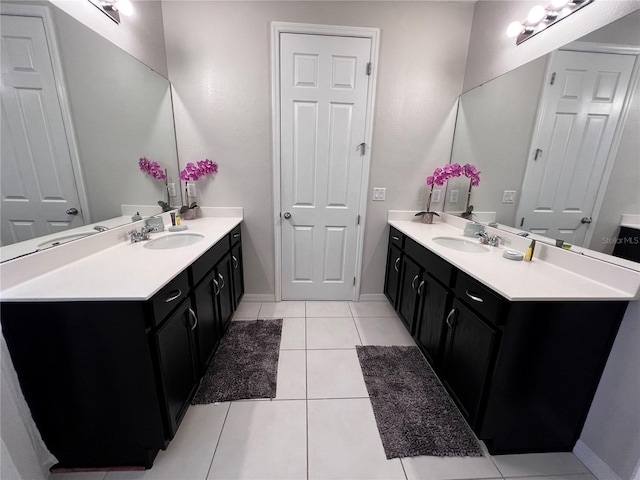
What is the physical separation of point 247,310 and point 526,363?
2.14 m

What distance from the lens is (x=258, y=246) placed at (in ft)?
8.41

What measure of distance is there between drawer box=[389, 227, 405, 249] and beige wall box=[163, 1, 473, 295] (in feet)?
0.31

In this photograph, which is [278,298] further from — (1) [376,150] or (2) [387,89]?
(2) [387,89]

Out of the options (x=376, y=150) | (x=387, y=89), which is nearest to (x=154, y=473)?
(x=376, y=150)

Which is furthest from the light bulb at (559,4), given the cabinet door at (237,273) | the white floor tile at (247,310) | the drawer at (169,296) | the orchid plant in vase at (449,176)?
the white floor tile at (247,310)

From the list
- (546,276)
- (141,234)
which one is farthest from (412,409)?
(141,234)

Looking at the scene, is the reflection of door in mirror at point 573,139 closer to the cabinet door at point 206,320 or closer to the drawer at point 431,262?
the drawer at point 431,262

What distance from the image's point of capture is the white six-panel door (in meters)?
2.16

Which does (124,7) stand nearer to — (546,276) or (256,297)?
(256,297)

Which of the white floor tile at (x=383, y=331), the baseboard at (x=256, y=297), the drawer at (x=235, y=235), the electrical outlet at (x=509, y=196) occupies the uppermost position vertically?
the electrical outlet at (x=509, y=196)

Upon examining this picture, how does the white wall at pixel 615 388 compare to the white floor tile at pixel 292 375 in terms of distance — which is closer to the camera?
the white wall at pixel 615 388

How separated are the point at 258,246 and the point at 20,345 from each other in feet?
5.58

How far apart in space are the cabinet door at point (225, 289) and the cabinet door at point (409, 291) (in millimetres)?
1440

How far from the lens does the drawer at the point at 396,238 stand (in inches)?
88.8
